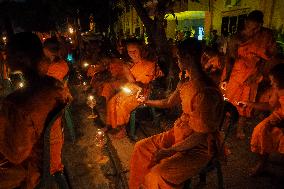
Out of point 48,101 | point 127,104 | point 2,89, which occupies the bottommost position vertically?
point 2,89

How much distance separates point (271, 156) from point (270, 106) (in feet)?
3.60

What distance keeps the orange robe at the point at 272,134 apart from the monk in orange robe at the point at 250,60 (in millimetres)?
1415

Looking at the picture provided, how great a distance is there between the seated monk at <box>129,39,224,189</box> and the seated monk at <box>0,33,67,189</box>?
1.12 meters

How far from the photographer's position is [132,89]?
566cm

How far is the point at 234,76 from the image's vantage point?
5.52 meters

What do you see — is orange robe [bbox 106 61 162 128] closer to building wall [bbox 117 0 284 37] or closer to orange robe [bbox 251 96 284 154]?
orange robe [bbox 251 96 284 154]

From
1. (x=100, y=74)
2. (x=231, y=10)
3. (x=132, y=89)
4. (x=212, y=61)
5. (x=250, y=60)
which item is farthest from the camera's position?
(x=231, y=10)

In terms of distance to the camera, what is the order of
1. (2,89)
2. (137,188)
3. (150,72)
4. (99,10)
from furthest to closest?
(99,10) < (2,89) < (150,72) < (137,188)

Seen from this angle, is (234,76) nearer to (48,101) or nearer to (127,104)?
(127,104)

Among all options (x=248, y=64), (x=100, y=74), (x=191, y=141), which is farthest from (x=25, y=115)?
(x=100, y=74)

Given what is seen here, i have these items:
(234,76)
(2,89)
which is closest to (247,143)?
(234,76)

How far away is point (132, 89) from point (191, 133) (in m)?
2.70

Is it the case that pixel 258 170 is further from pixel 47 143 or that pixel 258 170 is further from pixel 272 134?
pixel 47 143

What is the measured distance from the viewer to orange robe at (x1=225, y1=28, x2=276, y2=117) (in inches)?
199
